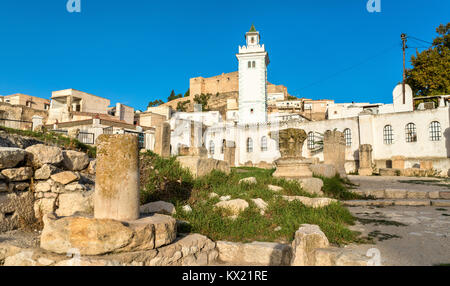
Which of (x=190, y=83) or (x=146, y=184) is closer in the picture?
(x=146, y=184)

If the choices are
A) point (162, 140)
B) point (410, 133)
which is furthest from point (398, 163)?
point (162, 140)

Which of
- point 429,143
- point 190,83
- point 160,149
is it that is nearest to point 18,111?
point 160,149

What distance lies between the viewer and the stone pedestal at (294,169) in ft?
30.5

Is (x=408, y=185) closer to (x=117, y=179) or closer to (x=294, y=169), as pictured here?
(x=294, y=169)

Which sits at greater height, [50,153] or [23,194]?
[50,153]

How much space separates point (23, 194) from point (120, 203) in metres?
2.33

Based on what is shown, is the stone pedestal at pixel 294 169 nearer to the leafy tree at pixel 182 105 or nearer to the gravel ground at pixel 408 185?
the gravel ground at pixel 408 185

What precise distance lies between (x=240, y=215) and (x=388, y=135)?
20357 millimetres

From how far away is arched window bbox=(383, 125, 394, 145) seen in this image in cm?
2153

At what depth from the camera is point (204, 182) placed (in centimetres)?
765

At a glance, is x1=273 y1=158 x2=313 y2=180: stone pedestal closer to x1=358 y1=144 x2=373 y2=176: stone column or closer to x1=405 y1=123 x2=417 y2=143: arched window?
x1=358 y1=144 x2=373 y2=176: stone column

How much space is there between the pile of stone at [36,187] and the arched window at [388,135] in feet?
72.5

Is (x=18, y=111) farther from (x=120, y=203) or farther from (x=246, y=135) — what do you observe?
(x=120, y=203)

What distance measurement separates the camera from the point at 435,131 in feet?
65.1
